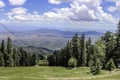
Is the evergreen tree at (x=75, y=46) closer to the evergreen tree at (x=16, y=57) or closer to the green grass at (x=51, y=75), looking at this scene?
the green grass at (x=51, y=75)

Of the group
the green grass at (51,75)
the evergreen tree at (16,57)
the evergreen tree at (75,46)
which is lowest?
the green grass at (51,75)

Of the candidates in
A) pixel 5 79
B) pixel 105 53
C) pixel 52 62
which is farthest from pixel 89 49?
pixel 5 79

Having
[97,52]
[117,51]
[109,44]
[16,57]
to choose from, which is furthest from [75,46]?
[16,57]

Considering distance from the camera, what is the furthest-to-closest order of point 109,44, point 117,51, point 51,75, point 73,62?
point 73,62 < point 109,44 < point 117,51 < point 51,75

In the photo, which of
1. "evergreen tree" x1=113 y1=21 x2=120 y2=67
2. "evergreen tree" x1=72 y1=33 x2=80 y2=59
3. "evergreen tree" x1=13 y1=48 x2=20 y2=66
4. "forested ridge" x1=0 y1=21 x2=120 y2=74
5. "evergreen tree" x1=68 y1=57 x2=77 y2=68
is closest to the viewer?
"forested ridge" x1=0 y1=21 x2=120 y2=74

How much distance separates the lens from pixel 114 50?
11538 cm

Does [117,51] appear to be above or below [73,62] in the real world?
above

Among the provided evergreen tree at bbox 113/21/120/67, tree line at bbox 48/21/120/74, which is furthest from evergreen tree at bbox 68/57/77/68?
evergreen tree at bbox 113/21/120/67

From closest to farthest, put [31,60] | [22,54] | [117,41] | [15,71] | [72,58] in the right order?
[15,71], [117,41], [72,58], [22,54], [31,60]

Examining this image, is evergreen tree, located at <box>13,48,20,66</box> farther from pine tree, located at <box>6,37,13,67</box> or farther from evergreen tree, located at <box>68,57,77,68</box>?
evergreen tree, located at <box>68,57,77,68</box>

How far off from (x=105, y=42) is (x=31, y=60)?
72.7 metres

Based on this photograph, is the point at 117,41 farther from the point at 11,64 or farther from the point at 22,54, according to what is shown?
the point at 22,54

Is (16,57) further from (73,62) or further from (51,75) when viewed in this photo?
(51,75)

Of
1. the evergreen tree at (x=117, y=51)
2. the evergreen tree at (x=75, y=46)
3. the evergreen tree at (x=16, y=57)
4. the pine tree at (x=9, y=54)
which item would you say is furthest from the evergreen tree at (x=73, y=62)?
the evergreen tree at (x=16, y=57)
